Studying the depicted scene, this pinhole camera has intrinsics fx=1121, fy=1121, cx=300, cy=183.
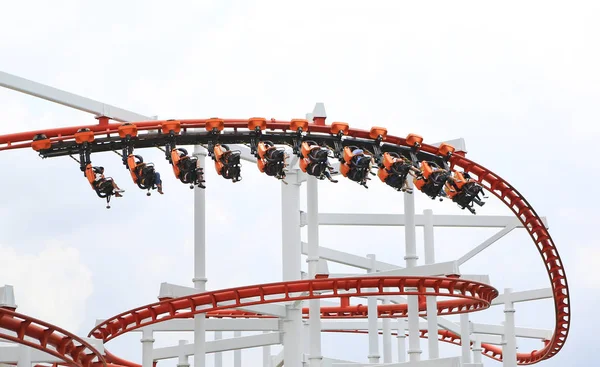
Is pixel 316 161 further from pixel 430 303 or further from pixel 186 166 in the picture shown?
pixel 430 303

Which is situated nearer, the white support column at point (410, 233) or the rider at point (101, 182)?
the rider at point (101, 182)

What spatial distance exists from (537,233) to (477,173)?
1.56 metres

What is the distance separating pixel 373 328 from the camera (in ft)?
49.6

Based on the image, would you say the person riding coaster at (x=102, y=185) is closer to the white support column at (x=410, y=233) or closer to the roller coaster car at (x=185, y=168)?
the roller coaster car at (x=185, y=168)

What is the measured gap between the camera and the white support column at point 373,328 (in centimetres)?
1476

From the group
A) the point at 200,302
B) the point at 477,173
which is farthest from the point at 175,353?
the point at 477,173

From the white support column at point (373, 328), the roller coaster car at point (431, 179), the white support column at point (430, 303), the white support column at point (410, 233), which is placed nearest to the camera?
the white support column at point (430, 303)

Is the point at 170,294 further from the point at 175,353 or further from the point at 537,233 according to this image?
the point at 537,233

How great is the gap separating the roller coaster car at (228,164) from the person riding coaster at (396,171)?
1.84 m

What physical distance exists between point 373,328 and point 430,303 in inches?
84.6

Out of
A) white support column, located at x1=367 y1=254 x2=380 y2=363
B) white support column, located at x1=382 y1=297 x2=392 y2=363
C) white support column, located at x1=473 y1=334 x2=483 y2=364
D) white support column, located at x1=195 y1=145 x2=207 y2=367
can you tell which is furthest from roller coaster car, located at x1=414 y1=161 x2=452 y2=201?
white support column, located at x1=473 y1=334 x2=483 y2=364

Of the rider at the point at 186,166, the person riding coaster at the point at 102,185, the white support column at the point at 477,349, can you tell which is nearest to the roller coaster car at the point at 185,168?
the rider at the point at 186,166

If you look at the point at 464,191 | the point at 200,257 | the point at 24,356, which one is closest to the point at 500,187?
the point at 464,191

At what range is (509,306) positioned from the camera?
1614 cm
